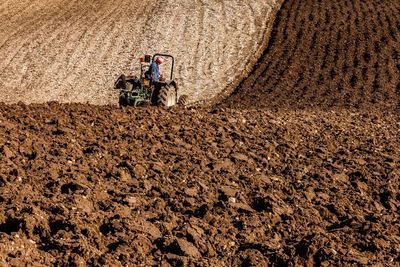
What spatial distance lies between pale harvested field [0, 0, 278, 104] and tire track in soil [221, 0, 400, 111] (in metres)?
1.27

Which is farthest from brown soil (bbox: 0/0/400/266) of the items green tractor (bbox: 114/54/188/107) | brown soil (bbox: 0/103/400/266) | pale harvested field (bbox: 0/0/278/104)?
pale harvested field (bbox: 0/0/278/104)

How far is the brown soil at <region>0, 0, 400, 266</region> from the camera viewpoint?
200 inches

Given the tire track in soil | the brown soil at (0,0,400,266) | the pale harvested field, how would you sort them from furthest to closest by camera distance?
the pale harvested field, the tire track in soil, the brown soil at (0,0,400,266)

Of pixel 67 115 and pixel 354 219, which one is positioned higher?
pixel 67 115

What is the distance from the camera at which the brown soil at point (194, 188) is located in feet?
16.7

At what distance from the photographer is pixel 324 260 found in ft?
17.0

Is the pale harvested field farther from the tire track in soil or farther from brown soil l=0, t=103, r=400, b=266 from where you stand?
brown soil l=0, t=103, r=400, b=266

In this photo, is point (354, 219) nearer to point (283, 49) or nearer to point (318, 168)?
point (318, 168)

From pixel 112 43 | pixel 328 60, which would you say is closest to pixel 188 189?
pixel 328 60

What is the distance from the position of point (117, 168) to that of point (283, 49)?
60.4ft

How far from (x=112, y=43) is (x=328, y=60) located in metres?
9.99

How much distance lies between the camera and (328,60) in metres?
22.6

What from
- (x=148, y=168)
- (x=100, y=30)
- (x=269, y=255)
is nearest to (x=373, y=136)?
(x=148, y=168)

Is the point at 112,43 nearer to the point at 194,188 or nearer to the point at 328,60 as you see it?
the point at 328,60
